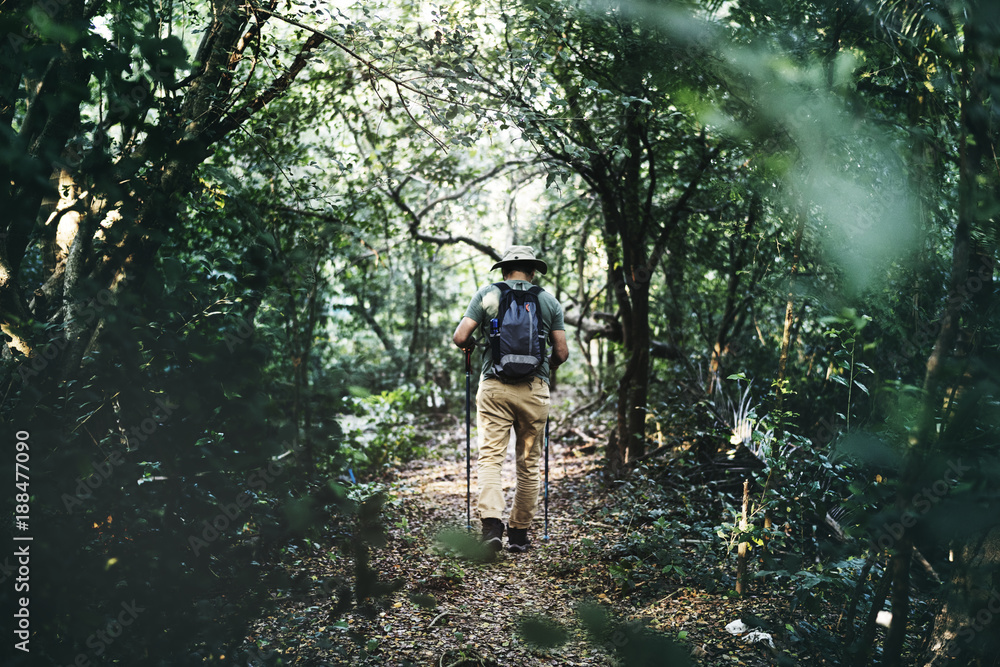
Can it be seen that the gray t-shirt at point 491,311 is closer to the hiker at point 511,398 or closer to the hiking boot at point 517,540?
the hiker at point 511,398

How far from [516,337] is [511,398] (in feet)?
1.51

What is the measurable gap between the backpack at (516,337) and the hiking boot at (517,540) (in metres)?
1.18

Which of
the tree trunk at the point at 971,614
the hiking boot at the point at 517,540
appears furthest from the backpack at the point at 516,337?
the tree trunk at the point at 971,614

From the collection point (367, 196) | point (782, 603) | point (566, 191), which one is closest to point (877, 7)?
point (782, 603)

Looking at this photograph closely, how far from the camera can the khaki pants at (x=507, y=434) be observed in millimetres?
4305

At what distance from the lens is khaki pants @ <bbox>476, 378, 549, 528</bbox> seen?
430 centimetres

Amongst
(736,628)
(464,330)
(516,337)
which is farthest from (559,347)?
(736,628)

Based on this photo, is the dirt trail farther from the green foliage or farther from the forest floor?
the green foliage

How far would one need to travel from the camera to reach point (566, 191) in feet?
29.0

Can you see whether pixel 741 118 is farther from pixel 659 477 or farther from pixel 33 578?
pixel 33 578

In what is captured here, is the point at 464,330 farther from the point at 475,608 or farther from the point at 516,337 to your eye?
the point at 475,608

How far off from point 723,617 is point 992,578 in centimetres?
151

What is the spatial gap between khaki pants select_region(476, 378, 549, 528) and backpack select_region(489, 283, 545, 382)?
0.14 meters

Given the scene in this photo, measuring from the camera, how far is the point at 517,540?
14.7 ft
